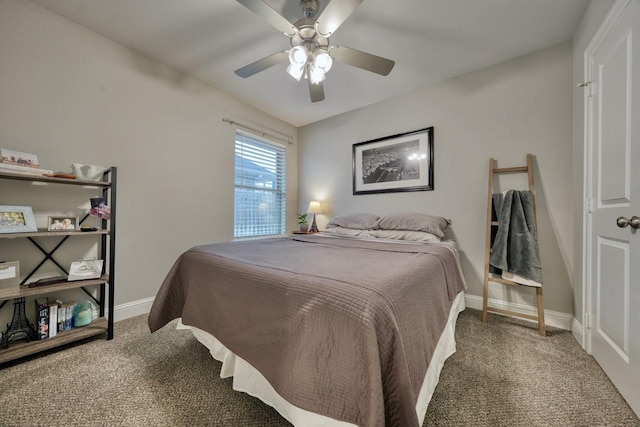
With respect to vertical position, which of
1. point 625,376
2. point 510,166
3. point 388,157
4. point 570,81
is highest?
point 570,81

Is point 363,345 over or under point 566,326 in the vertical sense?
over

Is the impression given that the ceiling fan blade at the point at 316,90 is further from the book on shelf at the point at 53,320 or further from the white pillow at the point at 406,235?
the book on shelf at the point at 53,320

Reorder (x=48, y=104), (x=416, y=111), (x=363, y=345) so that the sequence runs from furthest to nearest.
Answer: (x=416, y=111)
(x=48, y=104)
(x=363, y=345)

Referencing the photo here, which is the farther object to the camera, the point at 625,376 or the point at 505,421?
the point at 625,376

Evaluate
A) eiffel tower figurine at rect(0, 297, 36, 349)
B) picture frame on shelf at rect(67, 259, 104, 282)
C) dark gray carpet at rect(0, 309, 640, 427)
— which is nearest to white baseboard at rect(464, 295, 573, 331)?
dark gray carpet at rect(0, 309, 640, 427)

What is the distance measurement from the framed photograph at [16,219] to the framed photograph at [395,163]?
118 inches

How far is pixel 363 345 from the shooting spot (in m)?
0.74

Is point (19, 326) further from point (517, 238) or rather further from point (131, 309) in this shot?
point (517, 238)

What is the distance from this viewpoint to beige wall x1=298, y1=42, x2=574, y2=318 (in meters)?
2.02

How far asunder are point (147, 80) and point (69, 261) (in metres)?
1.78

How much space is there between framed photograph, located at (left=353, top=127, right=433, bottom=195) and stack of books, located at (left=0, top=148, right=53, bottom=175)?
2937mm

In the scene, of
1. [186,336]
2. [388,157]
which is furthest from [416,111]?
[186,336]

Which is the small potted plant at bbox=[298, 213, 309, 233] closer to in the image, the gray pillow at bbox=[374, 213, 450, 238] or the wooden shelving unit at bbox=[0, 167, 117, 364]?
the gray pillow at bbox=[374, 213, 450, 238]

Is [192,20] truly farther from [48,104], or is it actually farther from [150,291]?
[150,291]
